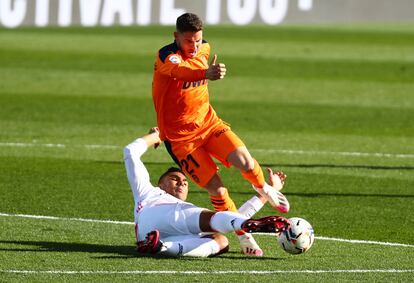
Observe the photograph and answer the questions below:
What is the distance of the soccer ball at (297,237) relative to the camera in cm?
884

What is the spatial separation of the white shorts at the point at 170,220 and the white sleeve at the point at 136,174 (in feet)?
1.05

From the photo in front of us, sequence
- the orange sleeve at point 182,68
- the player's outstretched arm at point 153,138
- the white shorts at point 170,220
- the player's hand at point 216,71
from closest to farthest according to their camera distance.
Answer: the player's hand at point 216,71, the white shorts at point 170,220, the orange sleeve at point 182,68, the player's outstretched arm at point 153,138

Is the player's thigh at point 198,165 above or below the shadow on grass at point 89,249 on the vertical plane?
above

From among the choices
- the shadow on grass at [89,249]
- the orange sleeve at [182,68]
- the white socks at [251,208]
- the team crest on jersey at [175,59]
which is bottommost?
the shadow on grass at [89,249]

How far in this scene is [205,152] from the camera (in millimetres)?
9641

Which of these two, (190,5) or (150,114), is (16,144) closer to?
(150,114)

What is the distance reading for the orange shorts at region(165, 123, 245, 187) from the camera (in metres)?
9.49

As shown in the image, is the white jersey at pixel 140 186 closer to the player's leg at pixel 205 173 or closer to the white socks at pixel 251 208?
the player's leg at pixel 205 173

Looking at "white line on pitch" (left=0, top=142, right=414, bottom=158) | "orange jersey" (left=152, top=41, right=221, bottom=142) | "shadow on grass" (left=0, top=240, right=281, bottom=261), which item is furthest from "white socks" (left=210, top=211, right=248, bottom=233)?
"white line on pitch" (left=0, top=142, right=414, bottom=158)

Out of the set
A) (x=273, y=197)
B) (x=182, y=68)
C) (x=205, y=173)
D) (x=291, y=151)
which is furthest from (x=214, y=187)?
(x=291, y=151)

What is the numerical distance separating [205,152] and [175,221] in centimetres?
76

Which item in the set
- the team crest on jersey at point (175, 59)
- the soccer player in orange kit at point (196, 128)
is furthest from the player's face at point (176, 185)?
the team crest on jersey at point (175, 59)

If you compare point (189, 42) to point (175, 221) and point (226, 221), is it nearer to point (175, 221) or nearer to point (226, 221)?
point (175, 221)

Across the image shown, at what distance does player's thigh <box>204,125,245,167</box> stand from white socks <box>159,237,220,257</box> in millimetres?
758
